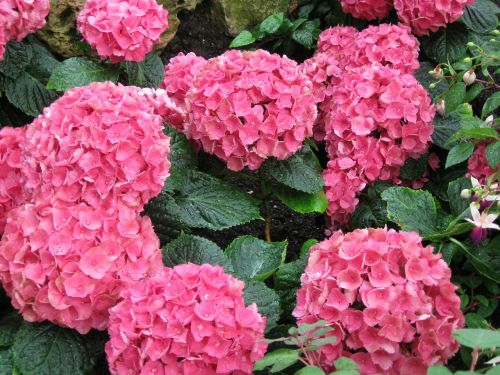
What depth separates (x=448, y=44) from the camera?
2.98 m

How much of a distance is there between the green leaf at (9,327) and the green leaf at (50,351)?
78mm

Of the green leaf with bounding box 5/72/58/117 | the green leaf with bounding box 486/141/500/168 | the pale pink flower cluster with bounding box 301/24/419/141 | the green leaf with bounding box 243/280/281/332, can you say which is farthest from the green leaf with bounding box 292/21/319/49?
the green leaf with bounding box 243/280/281/332

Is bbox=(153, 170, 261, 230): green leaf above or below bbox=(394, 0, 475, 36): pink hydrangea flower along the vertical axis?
below

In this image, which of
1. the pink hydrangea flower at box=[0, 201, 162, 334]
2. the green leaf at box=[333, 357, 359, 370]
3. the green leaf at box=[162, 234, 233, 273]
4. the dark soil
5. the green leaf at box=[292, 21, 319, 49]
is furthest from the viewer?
the dark soil

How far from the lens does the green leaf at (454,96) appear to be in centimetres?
248

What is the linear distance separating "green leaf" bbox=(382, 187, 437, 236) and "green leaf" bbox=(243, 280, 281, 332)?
475mm

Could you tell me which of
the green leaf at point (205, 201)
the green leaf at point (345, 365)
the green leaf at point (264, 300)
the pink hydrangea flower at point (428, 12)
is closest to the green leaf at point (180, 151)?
the green leaf at point (205, 201)

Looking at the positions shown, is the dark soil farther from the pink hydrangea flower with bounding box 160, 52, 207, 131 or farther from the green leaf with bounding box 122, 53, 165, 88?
the pink hydrangea flower with bounding box 160, 52, 207, 131

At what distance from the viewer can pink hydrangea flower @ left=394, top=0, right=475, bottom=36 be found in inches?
111

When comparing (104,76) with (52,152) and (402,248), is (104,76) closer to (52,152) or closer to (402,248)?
(52,152)

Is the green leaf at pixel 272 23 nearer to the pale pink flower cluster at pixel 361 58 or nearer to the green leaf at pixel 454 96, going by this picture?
the pale pink flower cluster at pixel 361 58

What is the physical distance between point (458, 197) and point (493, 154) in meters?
0.20

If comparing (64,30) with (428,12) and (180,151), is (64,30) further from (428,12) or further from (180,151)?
(428,12)

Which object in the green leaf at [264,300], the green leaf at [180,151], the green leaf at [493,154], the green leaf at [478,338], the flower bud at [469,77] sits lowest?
the green leaf at [264,300]
